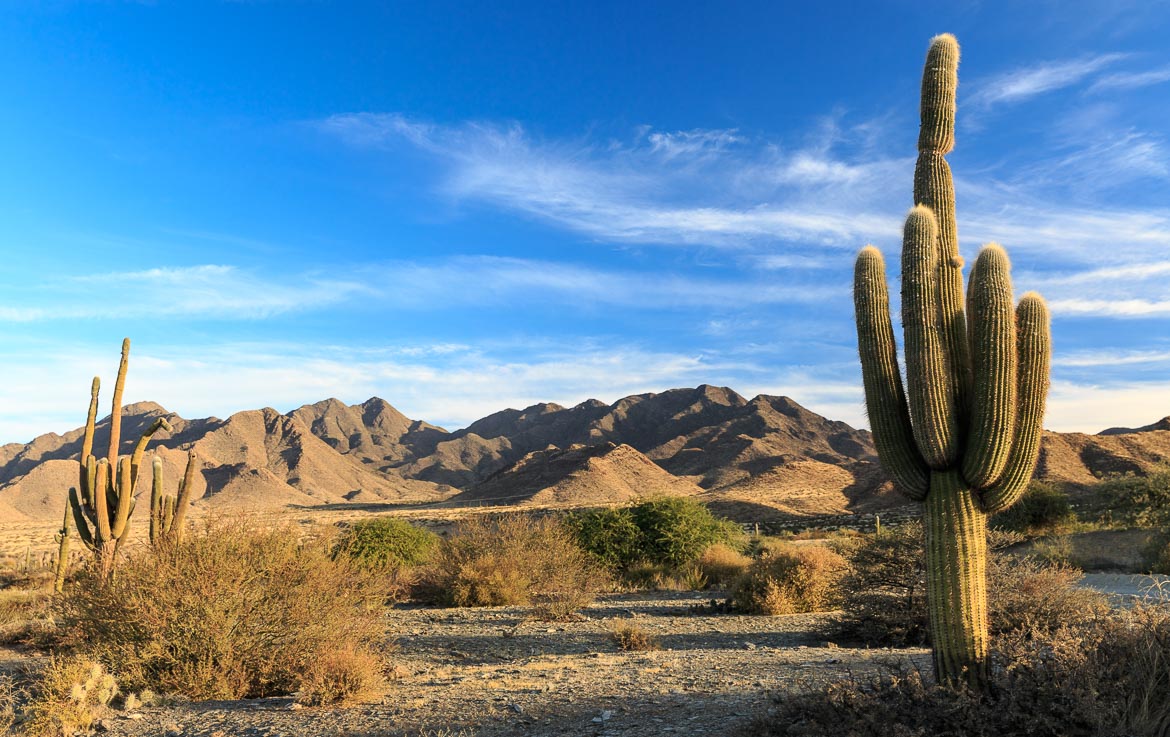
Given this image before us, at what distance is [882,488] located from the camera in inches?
2429

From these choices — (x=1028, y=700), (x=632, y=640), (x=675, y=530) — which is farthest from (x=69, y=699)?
(x=675, y=530)

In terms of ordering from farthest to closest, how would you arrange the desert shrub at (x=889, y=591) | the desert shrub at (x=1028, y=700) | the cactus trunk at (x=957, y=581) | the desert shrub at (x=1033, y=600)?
the desert shrub at (x=889, y=591) < the desert shrub at (x=1033, y=600) < the cactus trunk at (x=957, y=581) < the desert shrub at (x=1028, y=700)

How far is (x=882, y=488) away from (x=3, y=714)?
60969mm

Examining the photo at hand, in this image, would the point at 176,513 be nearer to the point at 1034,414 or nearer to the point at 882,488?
the point at 1034,414

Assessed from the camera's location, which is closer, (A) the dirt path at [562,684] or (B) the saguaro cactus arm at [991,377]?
(B) the saguaro cactus arm at [991,377]

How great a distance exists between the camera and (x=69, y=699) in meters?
7.91

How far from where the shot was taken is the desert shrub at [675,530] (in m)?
22.1

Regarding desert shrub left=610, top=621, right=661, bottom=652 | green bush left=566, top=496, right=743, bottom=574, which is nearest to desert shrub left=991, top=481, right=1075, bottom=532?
green bush left=566, top=496, right=743, bottom=574

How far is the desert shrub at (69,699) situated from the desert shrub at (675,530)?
15411 millimetres

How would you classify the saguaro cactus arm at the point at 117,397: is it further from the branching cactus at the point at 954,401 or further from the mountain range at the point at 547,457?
the mountain range at the point at 547,457

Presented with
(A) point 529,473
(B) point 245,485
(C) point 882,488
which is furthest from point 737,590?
(B) point 245,485

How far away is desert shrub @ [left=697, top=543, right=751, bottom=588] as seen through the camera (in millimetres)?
20167

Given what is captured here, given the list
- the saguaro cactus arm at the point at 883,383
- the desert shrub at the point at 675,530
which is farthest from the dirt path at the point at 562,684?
the desert shrub at the point at 675,530

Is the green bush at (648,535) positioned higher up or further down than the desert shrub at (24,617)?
higher up
